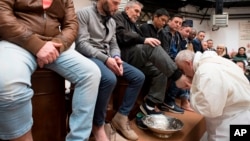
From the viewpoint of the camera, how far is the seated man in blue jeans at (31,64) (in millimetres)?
965

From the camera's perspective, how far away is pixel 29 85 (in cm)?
103

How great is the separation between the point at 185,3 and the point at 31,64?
6315mm

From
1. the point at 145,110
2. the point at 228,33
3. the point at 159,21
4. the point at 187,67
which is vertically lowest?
the point at 145,110

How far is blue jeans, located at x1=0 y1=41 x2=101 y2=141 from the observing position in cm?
95

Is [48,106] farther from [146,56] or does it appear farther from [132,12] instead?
[132,12]

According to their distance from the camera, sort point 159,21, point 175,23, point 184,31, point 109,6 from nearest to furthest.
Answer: point 109,6 → point 159,21 → point 175,23 → point 184,31

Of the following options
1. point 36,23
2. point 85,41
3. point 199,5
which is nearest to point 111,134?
point 85,41

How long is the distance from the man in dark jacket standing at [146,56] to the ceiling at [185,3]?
11.4 ft

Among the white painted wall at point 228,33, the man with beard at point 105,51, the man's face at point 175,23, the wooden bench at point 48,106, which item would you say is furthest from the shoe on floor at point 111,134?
the white painted wall at point 228,33

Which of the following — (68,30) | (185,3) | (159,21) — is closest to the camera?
(68,30)

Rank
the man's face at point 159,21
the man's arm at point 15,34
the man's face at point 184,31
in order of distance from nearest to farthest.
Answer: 1. the man's arm at point 15,34
2. the man's face at point 159,21
3. the man's face at point 184,31

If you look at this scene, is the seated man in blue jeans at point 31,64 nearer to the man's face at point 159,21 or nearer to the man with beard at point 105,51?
the man with beard at point 105,51

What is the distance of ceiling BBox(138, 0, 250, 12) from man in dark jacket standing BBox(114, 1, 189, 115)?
347 cm

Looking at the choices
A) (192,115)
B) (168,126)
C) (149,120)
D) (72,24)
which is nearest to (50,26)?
(72,24)
